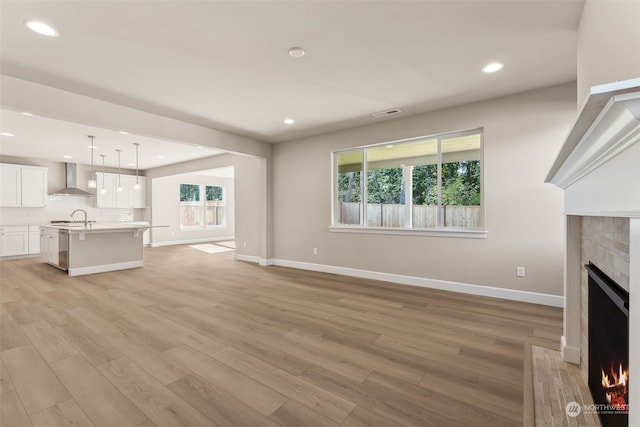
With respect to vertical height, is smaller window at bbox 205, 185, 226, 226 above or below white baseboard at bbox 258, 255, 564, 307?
above

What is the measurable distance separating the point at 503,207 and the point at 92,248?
710 cm

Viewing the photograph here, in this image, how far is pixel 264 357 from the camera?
7.39 feet

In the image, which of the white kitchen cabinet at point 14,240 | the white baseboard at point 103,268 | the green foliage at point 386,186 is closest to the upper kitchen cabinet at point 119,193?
the white kitchen cabinet at point 14,240

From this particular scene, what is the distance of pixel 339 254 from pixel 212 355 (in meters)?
3.26

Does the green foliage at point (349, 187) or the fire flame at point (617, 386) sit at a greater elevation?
the green foliage at point (349, 187)

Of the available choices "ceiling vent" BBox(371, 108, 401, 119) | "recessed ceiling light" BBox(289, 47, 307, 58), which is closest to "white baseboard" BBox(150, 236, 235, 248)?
"ceiling vent" BBox(371, 108, 401, 119)

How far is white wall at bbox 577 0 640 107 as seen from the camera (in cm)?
103

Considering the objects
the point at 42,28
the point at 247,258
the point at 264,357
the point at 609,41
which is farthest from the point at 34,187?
the point at 609,41

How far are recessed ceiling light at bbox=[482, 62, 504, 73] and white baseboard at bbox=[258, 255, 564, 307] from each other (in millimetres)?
2663

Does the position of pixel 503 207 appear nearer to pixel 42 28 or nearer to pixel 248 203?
pixel 42 28

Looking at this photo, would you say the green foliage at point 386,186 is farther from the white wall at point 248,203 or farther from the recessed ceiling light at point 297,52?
the recessed ceiling light at point 297,52

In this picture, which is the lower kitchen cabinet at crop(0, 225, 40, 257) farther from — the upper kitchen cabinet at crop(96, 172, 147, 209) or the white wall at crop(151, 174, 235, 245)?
the white wall at crop(151, 174, 235, 245)

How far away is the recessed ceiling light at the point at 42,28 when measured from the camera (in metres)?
2.21

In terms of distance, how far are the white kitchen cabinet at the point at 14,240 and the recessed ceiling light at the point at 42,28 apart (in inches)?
288
